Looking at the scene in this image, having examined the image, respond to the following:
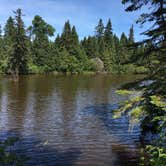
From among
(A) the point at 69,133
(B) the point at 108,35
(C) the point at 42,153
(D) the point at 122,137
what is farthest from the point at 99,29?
(C) the point at 42,153

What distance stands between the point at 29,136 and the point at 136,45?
8.89 meters

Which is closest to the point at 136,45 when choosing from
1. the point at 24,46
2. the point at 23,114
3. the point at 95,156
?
the point at 95,156

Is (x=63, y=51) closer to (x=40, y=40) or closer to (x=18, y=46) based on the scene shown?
(x=40, y=40)

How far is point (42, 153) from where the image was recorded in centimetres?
1714

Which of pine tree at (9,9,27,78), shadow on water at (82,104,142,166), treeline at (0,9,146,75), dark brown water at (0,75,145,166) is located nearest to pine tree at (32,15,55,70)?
treeline at (0,9,146,75)

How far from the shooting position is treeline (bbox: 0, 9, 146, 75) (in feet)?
268

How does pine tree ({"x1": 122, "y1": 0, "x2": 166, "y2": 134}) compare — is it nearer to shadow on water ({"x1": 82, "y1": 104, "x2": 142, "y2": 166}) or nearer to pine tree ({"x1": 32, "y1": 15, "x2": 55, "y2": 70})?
shadow on water ({"x1": 82, "y1": 104, "x2": 142, "y2": 166})

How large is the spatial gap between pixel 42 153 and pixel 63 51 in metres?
81.1

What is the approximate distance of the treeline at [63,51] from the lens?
81756 mm

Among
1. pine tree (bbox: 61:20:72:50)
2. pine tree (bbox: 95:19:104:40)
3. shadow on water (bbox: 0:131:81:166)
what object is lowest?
shadow on water (bbox: 0:131:81:166)

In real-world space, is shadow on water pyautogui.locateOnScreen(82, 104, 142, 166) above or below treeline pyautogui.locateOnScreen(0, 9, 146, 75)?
below

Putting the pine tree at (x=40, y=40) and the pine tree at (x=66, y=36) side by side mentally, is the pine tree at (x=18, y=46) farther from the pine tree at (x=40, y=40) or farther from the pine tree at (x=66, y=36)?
the pine tree at (x=66, y=36)

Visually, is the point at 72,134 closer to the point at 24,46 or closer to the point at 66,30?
the point at 24,46

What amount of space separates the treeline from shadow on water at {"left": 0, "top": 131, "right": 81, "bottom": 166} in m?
55.6
